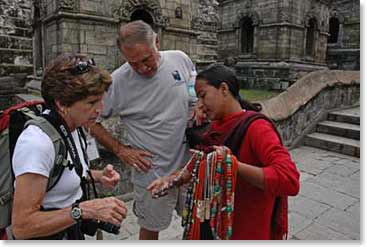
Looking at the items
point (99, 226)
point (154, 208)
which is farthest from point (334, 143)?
point (99, 226)

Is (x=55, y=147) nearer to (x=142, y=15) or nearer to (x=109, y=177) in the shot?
(x=109, y=177)

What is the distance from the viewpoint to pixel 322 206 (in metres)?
4.19

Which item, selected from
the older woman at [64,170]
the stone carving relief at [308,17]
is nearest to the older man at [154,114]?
the older woman at [64,170]

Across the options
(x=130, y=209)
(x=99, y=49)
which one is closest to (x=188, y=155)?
(x=130, y=209)

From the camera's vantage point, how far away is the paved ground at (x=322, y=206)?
347 centimetres

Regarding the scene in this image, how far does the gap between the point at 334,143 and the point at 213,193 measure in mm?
6067

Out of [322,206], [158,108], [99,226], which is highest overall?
[158,108]

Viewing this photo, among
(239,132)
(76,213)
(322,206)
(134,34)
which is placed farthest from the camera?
(322,206)

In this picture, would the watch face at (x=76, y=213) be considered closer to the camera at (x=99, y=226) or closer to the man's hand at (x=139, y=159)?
the camera at (x=99, y=226)

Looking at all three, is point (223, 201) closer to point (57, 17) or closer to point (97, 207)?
point (97, 207)

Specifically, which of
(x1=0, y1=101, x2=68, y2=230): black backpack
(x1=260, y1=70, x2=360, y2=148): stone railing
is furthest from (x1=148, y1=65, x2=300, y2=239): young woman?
(x1=260, y1=70, x2=360, y2=148): stone railing

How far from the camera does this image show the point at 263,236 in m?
1.69

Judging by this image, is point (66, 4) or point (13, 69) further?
point (13, 69)

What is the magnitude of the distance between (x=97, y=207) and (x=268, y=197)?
2.93 feet
